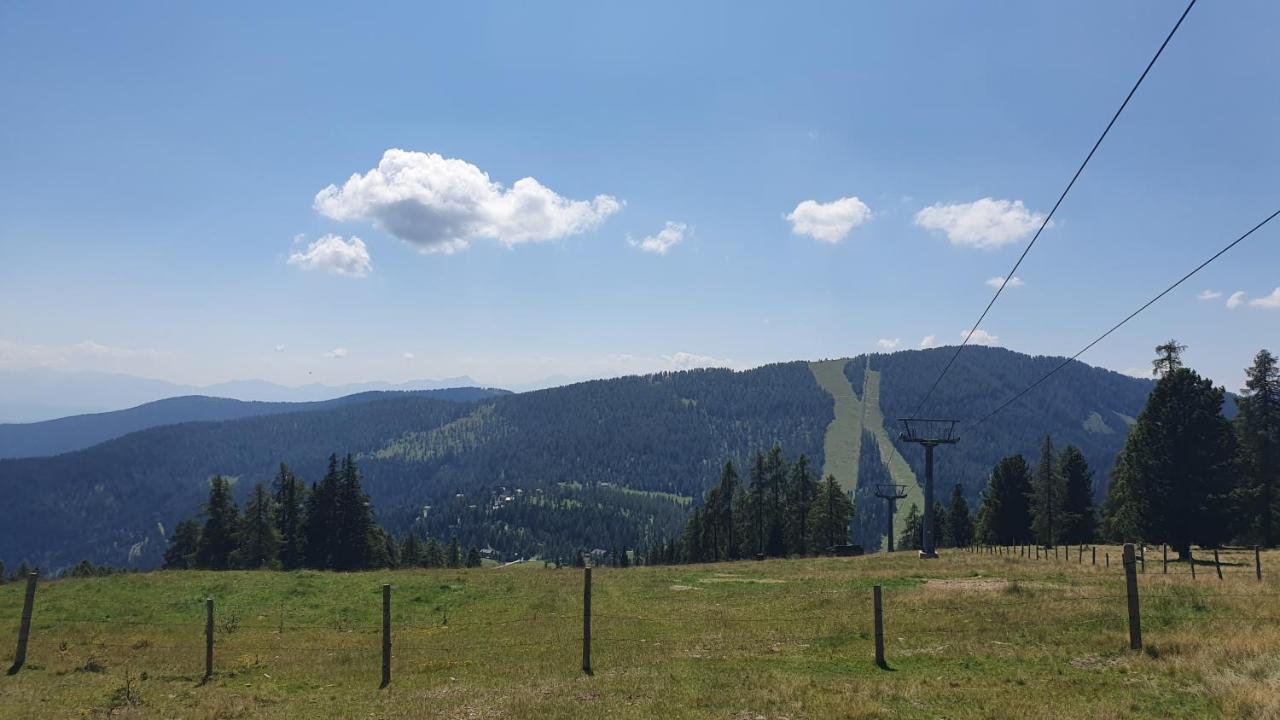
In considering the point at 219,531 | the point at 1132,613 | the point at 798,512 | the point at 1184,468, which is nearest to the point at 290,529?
the point at 219,531

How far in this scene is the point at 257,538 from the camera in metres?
69.9

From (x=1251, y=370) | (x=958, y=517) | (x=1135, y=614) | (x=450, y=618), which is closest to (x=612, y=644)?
(x=450, y=618)

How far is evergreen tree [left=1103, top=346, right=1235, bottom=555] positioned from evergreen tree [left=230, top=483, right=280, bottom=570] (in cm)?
7571

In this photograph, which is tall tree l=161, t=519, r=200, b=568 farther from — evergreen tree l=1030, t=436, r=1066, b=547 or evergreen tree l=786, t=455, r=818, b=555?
evergreen tree l=1030, t=436, r=1066, b=547

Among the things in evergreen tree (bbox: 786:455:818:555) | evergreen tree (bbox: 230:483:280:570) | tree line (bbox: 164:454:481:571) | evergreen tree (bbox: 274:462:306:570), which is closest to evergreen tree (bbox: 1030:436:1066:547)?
evergreen tree (bbox: 786:455:818:555)

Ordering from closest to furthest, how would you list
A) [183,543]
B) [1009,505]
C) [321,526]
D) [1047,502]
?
[321,526] < [1047,502] < [183,543] < [1009,505]

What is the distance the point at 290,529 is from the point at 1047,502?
278 ft

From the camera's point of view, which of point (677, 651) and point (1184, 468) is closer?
point (677, 651)

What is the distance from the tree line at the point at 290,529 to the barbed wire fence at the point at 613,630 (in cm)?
4480

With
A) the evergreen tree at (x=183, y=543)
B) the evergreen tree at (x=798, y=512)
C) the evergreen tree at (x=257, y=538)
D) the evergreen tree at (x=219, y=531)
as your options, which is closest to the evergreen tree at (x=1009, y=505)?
the evergreen tree at (x=798, y=512)

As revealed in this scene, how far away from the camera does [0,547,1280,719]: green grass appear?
11.8 m

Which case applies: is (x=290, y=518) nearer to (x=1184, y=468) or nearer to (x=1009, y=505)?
(x=1184, y=468)

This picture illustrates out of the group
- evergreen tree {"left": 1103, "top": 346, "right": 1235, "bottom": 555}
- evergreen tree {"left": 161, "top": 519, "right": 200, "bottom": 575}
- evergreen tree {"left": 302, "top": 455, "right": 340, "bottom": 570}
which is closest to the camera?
evergreen tree {"left": 1103, "top": 346, "right": 1235, "bottom": 555}

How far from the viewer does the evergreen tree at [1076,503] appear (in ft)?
235
